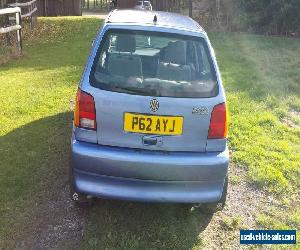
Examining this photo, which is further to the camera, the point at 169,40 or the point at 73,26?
the point at 73,26

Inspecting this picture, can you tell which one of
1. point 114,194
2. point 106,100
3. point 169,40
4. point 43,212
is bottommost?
point 43,212

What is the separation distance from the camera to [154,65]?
402 cm

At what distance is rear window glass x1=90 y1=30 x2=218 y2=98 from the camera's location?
3.75 m

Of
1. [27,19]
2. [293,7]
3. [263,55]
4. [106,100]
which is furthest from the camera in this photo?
[27,19]

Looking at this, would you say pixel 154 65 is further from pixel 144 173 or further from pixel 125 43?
pixel 144 173

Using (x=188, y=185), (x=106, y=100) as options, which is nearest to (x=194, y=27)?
(x=106, y=100)

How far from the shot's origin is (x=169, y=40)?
401 cm

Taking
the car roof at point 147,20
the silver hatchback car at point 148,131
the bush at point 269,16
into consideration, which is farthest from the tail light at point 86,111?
the bush at point 269,16

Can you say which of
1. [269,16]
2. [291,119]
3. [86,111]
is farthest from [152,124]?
[269,16]

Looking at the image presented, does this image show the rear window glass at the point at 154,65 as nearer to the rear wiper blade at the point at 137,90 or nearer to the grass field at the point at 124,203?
the rear wiper blade at the point at 137,90

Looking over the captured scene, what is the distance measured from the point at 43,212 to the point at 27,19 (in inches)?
528

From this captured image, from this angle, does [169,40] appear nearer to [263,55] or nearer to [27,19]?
[263,55]

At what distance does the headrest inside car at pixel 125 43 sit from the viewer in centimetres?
402

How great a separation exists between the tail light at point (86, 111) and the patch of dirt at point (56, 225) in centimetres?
100
